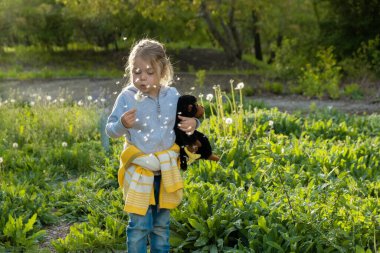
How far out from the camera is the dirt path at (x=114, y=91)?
1080 cm

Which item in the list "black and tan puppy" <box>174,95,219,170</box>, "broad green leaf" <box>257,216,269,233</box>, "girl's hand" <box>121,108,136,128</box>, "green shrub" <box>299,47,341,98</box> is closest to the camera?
"girl's hand" <box>121,108,136,128</box>

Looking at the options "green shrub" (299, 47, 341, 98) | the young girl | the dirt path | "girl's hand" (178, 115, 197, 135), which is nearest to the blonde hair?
the young girl

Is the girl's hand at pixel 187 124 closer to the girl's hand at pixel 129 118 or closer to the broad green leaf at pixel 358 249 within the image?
the girl's hand at pixel 129 118

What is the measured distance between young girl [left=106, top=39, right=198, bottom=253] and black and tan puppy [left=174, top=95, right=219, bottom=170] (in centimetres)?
4

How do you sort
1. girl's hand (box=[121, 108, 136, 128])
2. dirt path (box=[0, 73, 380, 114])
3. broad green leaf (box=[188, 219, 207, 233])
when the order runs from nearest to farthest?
girl's hand (box=[121, 108, 136, 128]) → broad green leaf (box=[188, 219, 207, 233]) → dirt path (box=[0, 73, 380, 114])

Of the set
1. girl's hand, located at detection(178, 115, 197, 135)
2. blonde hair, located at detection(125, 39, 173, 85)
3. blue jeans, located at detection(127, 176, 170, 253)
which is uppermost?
blonde hair, located at detection(125, 39, 173, 85)

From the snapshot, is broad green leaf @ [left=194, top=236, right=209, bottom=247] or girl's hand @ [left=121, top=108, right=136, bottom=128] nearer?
girl's hand @ [left=121, top=108, right=136, bottom=128]

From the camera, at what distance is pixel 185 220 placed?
13.6ft

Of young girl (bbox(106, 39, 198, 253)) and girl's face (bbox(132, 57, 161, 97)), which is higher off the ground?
girl's face (bbox(132, 57, 161, 97))

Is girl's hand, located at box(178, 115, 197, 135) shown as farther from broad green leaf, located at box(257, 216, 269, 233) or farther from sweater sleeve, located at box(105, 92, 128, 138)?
broad green leaf, located at box(257, 216, 269, 233)

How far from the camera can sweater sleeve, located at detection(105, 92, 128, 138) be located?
314 centimetres

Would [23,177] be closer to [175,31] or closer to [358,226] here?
[358,226]

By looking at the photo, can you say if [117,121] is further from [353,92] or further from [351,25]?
[351,25]

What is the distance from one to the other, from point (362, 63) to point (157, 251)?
11.4 metres
